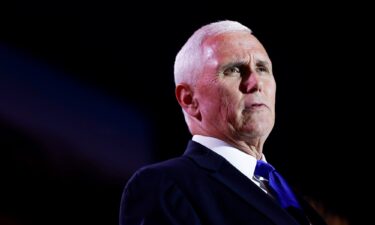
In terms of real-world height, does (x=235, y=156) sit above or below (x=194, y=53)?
below

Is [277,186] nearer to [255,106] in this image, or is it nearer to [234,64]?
[255,106]

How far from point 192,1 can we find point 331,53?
97cm

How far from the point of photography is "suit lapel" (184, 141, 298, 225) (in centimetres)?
125

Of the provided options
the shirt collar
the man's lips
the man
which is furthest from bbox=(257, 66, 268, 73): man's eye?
the shirt collar

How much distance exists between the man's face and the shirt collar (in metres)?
0.04

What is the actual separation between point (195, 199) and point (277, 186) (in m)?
0.32

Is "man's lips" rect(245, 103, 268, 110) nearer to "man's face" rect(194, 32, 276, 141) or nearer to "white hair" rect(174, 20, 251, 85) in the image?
"man's face" rect(194, 32, 276, 141)

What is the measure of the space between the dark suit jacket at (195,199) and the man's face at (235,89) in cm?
17

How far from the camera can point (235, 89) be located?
1465 millimetres

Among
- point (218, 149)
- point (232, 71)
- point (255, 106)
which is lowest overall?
point (218, 149)

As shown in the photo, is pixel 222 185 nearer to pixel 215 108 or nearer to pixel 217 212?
pixel 217 212

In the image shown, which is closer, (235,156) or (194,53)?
(235,156)

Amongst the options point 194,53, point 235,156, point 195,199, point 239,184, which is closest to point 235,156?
point 235,156

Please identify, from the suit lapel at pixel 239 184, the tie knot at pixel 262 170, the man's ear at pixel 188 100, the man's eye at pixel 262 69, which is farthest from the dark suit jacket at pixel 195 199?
the man's eye at pixel 262 69
